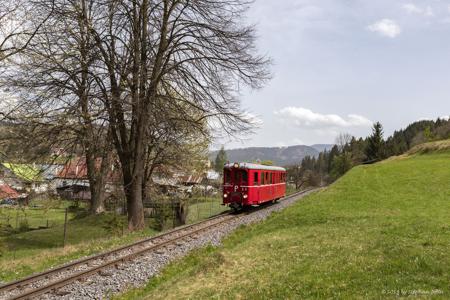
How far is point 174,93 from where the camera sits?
856 inches

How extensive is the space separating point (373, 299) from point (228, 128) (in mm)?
13394

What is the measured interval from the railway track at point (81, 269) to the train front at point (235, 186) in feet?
26.8

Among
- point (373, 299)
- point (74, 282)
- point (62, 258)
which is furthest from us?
point (62, 258)

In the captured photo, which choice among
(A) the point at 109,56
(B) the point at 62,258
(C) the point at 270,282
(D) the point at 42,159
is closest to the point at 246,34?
(A) the point at 109,56

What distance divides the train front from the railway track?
8.18 m

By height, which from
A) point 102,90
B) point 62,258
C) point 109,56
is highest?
point 109,56

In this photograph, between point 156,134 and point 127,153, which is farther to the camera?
point 156,134

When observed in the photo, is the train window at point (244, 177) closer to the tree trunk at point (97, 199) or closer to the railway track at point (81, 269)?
the railway track at point (81, 269)

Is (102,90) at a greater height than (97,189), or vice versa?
(102,90)

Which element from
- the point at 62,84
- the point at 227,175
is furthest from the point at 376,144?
the point at 62,84

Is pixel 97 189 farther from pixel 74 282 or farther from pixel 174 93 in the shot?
pixel 74 282

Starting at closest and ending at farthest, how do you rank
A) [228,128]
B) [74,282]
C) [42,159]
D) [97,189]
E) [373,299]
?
1. [373,299]
2. [74,282]
3. [42,159]
4. [228,128]
5. [97,189]

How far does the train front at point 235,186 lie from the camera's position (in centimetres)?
2453

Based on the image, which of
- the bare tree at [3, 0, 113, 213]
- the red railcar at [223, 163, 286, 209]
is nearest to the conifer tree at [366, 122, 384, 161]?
the red railcar at [223, 163, 286, 209]
